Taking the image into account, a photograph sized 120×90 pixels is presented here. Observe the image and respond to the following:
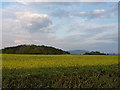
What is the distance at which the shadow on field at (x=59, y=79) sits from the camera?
8867 mm

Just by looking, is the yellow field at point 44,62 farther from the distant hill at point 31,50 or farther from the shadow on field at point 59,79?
the distant hill at point 31,50

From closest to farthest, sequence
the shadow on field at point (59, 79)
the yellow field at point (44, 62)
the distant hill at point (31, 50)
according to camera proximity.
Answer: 1. the shadow on field at point (59, 79)
2. the yellow field at point (44, 62)
3. the distant hill at point (31, 50)

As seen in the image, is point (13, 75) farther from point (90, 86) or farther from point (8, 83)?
point (90, 86)

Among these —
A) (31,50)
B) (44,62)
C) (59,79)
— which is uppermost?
(31,50)

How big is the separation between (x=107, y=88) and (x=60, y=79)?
75.2 inches

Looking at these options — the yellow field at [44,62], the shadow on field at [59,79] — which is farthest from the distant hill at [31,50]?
the shadow on field at [59,79]

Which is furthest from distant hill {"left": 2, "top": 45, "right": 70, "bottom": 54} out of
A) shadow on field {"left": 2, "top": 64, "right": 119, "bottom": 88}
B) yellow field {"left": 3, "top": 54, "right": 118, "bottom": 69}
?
shadow on field {"left": 2, "top": 64, "right": 119, "bottom": 88}

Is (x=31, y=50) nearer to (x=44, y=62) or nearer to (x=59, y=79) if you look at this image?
(x=44, y=62)

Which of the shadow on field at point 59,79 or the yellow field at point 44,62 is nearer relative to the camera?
the shadow on field at point 59,79

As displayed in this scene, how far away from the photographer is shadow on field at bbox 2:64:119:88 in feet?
29.1

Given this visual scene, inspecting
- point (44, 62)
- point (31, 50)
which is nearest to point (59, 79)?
point (44, 62)

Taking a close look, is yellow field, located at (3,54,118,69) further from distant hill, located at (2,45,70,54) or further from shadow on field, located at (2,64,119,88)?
distant hill, located at (2,45,70,54)

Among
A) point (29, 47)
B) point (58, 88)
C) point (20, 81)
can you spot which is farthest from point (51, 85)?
point (29, 47)

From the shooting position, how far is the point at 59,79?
9.56m
